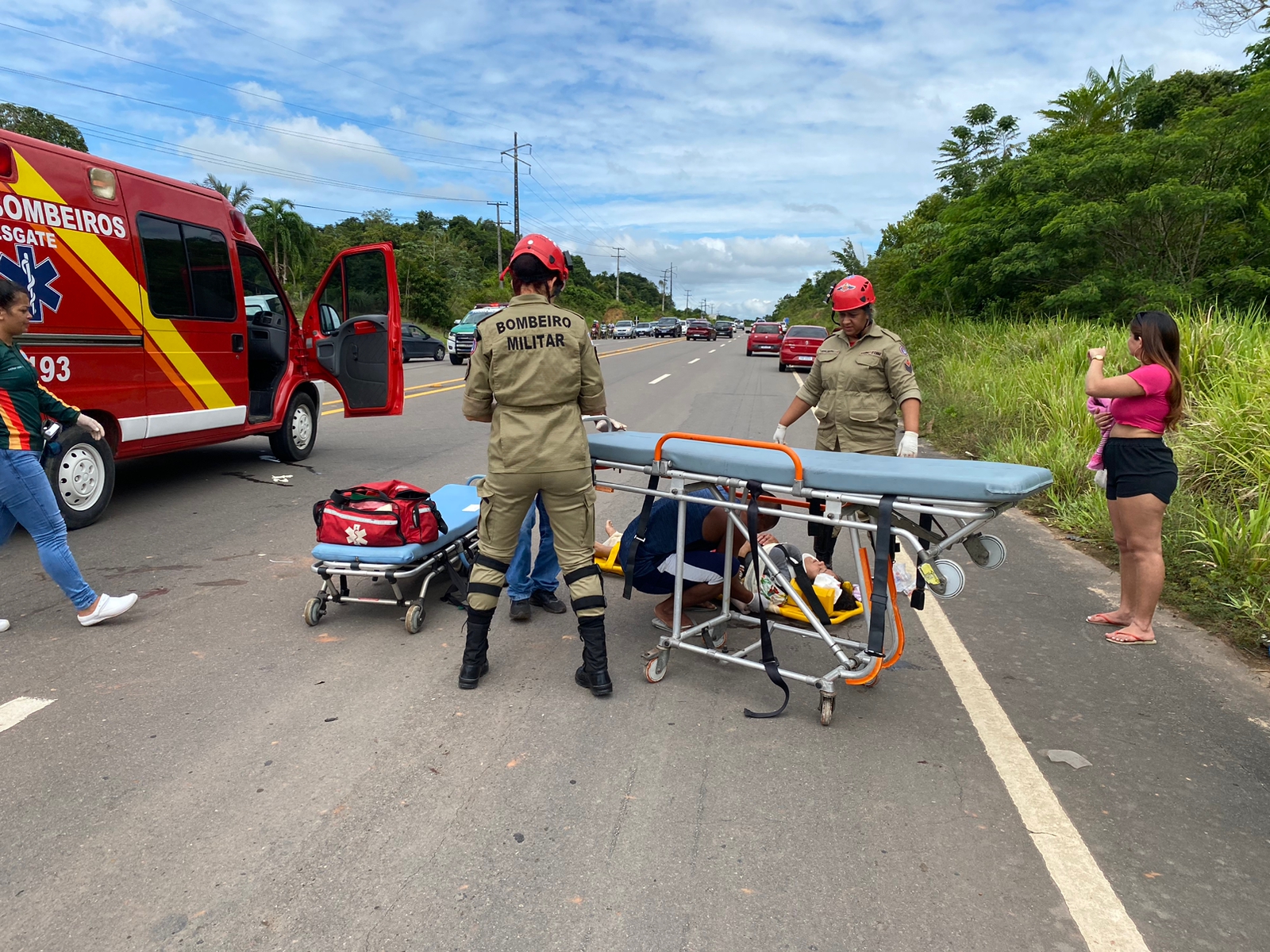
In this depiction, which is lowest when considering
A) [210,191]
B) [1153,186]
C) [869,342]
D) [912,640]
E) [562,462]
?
[912,640]

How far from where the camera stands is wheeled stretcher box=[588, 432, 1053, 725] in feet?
10.4

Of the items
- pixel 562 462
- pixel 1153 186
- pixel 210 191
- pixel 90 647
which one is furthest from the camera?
pixel 1153 186

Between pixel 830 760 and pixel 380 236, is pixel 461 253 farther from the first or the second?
pixel 830 760

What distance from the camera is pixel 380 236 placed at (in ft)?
168

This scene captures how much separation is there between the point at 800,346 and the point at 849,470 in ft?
77.0

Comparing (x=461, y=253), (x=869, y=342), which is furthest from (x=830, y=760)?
(x=461, y=253)

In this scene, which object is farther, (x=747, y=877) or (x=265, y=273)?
(x=265, y=273)

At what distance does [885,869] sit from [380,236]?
176ft

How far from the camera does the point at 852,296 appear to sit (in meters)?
4.54

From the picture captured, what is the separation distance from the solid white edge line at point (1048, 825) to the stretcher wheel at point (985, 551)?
0.78m

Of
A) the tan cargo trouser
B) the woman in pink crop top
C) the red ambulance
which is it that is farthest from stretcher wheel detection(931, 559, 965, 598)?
the red ambulance

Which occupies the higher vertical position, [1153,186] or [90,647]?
[1153,186]

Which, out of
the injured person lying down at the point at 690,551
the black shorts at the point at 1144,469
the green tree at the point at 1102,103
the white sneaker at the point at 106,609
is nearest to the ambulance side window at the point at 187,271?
the white sneaker at the point at 106,609

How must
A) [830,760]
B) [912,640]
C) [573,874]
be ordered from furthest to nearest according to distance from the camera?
[912,640]
[830,760]
[573,874]
